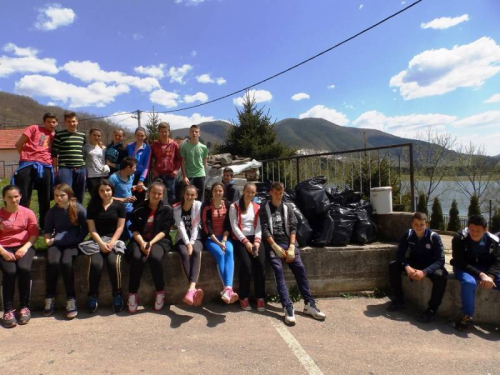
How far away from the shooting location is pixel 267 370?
8.99ft

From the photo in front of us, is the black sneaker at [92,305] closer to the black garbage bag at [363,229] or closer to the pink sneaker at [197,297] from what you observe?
the pink sneaker at [197,297]

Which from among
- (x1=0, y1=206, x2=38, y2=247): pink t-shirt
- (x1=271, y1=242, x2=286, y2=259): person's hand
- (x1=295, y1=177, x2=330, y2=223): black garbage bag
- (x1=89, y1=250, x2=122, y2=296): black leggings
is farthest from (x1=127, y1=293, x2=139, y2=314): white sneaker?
(x1=295, y1=177, x2=330, y2=223): black garbage bag

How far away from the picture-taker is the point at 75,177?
182 inches

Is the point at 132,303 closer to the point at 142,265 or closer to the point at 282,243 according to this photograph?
the point at 142,265

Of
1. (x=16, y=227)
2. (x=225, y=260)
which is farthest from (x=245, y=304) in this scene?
(x=16, y=227)

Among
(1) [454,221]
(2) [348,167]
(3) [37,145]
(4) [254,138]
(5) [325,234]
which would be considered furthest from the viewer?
(1) [454,221]

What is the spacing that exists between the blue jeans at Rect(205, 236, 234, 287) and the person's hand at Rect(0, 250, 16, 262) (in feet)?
7.24

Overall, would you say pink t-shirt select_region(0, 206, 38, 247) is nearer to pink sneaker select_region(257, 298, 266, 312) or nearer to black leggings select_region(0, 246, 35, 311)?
black leggings select_region(0, 246, 35, 311)

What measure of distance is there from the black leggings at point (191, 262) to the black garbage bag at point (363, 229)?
2.36m

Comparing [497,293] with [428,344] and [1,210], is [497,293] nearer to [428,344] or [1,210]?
[428,344]

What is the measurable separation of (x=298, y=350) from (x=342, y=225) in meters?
2.07

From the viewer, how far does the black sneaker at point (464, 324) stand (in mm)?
3582

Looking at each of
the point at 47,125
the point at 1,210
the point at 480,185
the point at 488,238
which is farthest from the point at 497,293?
the point at 480,185

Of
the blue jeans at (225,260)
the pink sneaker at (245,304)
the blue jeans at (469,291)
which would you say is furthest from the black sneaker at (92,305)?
the blue jeans at (469,291)
